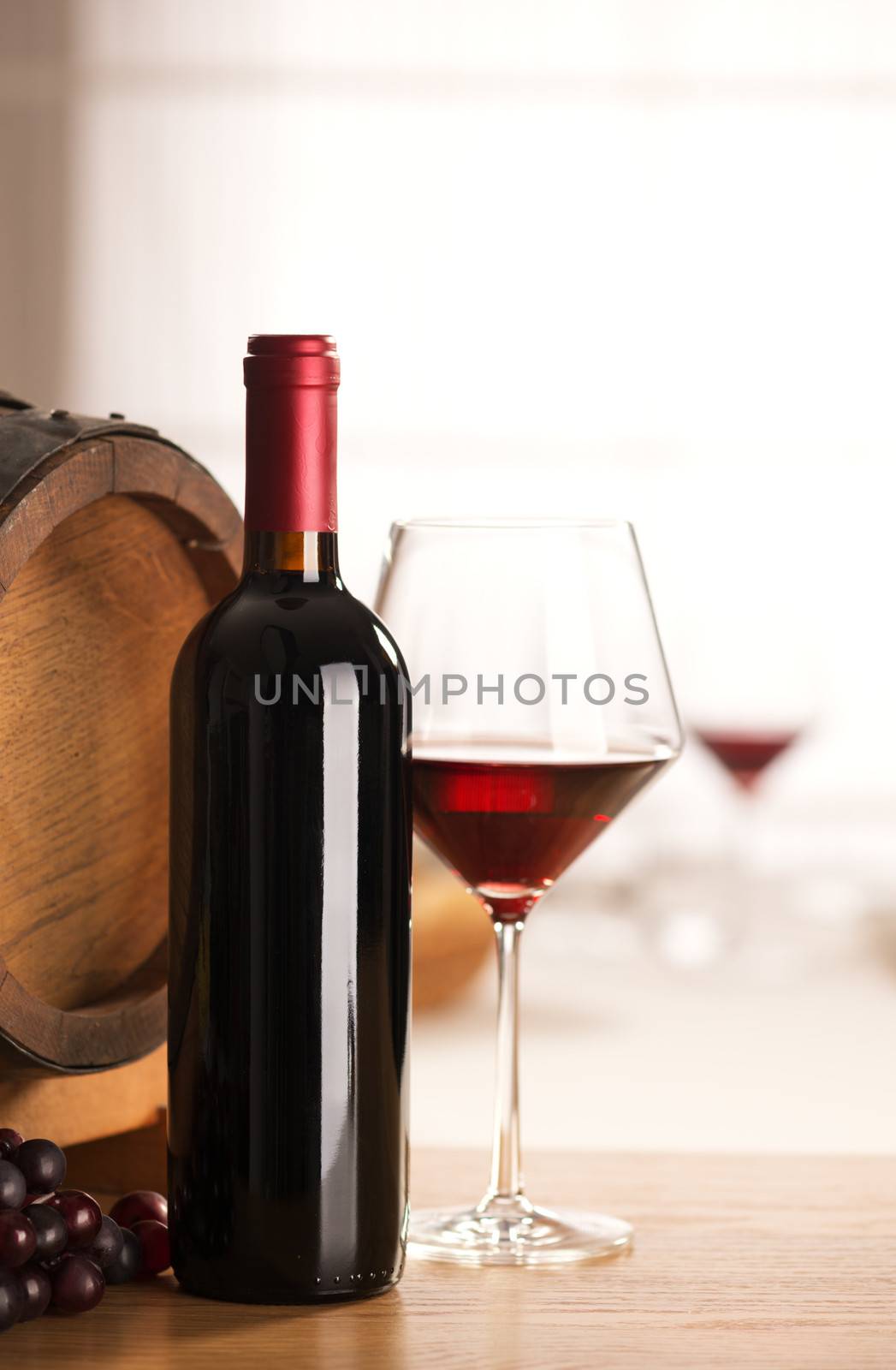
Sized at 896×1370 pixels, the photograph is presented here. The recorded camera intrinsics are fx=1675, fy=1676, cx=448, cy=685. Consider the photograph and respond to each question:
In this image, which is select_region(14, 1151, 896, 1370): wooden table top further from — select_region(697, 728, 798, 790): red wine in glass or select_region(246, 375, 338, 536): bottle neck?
select_region(697, 728, 798, 790): red wine in glass

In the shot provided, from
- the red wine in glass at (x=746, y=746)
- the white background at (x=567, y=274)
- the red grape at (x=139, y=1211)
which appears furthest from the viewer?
the white background at (x=567, y=274)

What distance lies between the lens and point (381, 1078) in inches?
25.1

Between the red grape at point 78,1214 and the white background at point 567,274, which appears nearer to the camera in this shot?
the red grape at point 78,1214

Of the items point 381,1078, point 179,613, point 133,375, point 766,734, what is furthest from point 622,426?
point 381,1078

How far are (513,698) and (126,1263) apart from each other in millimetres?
277

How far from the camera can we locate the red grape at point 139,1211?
704 mm

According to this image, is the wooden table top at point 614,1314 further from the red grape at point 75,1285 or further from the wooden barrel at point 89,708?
the wooden barrel at point 89,708

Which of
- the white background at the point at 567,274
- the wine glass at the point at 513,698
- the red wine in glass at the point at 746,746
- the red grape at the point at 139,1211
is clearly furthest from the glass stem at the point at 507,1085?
the white background at the point at 567,274

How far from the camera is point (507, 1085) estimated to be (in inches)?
28.9

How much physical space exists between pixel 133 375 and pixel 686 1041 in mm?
1900

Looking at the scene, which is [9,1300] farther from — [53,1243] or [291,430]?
[291,430]

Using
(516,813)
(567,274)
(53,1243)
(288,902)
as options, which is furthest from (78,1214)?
(567,274)

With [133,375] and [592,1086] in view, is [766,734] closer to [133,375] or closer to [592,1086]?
[592,1086]

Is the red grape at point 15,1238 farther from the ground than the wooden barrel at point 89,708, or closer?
closer
